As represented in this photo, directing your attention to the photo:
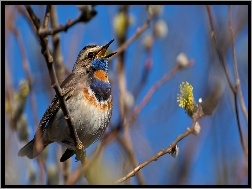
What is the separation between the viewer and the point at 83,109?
193 inches

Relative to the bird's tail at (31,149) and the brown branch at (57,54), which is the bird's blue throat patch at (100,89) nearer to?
the brown branch at (57,54)

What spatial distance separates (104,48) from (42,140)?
1.09 metres

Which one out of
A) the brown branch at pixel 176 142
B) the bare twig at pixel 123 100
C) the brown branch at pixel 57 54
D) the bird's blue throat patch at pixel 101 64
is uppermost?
the brown branch at pixel 57 54

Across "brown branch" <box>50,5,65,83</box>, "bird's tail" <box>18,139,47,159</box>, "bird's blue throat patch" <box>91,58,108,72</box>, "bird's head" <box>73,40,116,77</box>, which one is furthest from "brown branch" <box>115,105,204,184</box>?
"brown branch" <box>50,5,65,83</box>

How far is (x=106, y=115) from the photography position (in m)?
5.11

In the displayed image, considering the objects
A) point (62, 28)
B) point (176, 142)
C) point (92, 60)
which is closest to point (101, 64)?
point (92, 60)

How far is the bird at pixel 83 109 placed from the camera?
495 centimetres

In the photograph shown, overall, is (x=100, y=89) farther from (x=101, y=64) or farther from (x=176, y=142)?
(x=176, y=142)

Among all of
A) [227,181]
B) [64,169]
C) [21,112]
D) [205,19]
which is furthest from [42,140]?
[227,181]

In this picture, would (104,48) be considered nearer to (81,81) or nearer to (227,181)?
(81,81)

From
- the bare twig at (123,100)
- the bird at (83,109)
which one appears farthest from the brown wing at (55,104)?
the bare twig at (123,100)

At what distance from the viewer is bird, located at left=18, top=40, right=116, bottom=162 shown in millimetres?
4945

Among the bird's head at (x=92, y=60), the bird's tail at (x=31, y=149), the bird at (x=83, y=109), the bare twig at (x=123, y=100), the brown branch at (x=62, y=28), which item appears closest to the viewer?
the brown branch at (x=62, y=28)

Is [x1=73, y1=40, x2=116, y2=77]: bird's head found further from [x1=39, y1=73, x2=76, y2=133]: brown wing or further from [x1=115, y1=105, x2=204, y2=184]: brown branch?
[x1=115, y1=105, x2=204, y2=184]: brown branch
